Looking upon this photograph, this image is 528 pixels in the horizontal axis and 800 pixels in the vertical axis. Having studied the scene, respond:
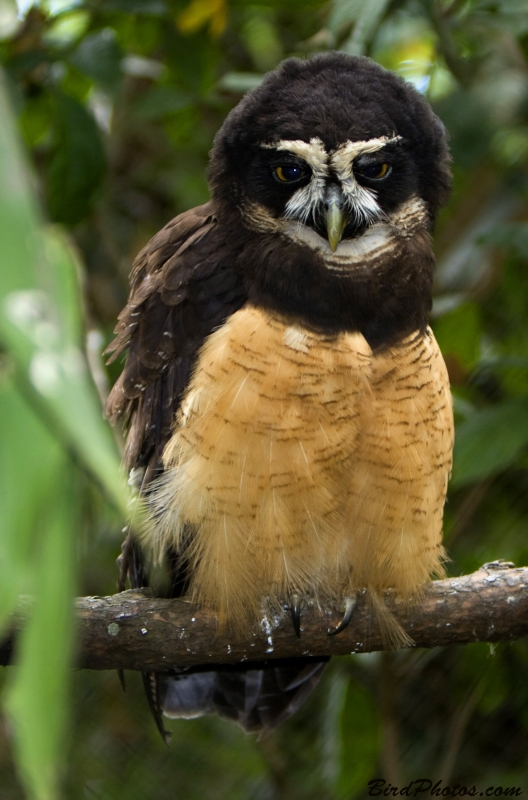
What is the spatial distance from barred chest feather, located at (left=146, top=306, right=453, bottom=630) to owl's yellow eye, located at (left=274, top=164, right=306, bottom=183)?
344mm

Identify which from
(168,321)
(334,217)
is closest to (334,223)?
(334,217)

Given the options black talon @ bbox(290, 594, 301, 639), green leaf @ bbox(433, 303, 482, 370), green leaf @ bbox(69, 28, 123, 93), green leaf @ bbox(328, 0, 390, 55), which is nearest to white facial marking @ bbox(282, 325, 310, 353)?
black talon @ bbox(290, 594, 301, 639)

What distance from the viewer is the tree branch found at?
200 centimetres

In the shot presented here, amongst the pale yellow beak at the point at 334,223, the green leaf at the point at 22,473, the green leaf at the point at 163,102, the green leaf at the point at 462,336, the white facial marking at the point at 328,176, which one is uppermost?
the green leaf at the point at 163,102

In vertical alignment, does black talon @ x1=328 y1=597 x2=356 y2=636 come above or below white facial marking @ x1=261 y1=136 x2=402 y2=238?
below

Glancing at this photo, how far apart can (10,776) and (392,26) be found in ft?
12.1

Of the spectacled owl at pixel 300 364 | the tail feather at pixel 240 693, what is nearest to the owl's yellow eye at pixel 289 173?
the spectacled owl at pixel 300 364

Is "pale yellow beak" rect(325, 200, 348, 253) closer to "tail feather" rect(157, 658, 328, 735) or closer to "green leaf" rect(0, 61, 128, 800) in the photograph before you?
"tail feather" rect(157, 658, 328, 735)

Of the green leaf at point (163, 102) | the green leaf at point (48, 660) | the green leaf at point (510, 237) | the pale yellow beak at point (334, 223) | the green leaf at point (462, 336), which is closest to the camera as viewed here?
the green leaf at point (48, 660)

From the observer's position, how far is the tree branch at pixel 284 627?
1995 mm

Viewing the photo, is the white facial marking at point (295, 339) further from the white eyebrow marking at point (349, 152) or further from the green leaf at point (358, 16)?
the green leaf at point (358, 16)

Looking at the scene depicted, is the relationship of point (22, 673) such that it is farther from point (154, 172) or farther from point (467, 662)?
point (154, 172)

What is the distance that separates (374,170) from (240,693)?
5.36ft

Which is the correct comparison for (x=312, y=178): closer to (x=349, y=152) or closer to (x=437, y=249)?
(x=349, y=152)
